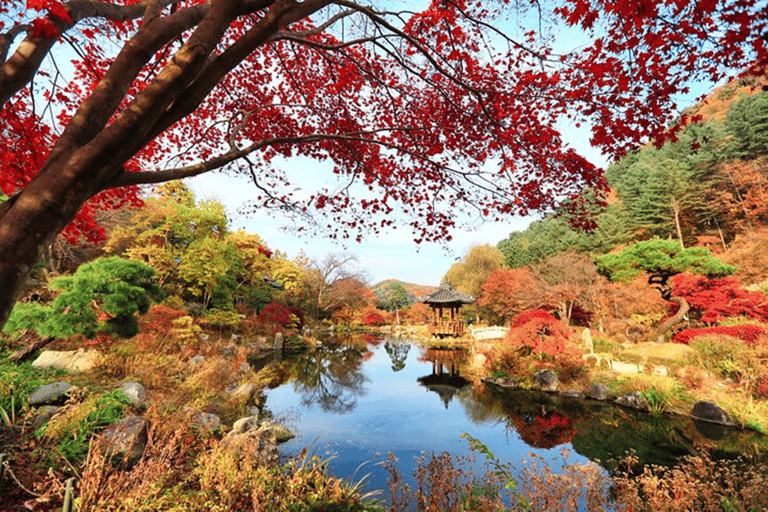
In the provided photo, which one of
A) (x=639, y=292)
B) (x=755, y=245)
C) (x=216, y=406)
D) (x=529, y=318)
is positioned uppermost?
(x=755, y=245)

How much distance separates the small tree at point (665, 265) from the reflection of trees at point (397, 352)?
11.6 meters

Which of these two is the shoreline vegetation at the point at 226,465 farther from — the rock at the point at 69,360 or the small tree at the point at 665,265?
the small tree at the point at 665,265

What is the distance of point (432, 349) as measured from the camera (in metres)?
20.2

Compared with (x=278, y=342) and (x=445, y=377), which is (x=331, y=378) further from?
(x=278, y=342)

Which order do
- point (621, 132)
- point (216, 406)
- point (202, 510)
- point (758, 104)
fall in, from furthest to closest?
point (758, 104)
point (216, 406)
point (621, 132)
point (202, 510)

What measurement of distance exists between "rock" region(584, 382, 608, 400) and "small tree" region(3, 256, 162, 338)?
37.6 ft

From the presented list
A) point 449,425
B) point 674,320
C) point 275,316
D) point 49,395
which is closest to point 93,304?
point 49,395

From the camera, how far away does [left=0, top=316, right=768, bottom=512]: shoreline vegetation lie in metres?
2.80

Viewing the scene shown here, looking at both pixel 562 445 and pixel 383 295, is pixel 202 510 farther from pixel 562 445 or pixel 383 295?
pixel 383 295

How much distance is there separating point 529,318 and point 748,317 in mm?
7496

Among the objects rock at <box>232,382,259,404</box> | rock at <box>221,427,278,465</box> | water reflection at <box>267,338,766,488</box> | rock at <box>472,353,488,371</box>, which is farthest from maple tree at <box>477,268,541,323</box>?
rock at <box>221,427,278,465</box>

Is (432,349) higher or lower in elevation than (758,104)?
lower

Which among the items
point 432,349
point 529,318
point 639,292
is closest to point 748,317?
point 639,292

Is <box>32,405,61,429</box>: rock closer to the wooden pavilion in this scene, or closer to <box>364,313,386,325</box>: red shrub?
the wooden pavilion
